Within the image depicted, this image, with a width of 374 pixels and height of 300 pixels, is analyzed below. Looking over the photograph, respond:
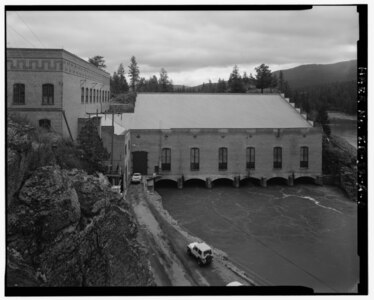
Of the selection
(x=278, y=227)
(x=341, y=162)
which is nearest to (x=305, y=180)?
(x=341, y=162)

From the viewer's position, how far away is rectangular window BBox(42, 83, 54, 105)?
51.5ft

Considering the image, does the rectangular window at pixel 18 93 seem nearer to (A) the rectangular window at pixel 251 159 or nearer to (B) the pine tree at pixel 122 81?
(A) the rectangular window at pixel 251 159

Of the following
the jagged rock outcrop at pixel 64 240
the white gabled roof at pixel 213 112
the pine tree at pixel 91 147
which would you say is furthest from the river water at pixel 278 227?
the pine tree at pixel 91 147

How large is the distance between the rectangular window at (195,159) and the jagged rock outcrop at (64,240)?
1550cm

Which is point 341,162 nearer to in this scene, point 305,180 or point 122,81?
point 305,180

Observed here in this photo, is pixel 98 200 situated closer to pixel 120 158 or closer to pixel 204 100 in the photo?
pixel 120 158

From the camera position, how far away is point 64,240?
29.2 feet

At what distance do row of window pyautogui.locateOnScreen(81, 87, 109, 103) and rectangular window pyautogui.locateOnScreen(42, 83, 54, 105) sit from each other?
4.27 m

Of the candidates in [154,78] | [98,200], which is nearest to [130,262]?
[98,200]

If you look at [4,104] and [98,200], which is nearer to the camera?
[4,104]

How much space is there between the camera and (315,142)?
2714 cm

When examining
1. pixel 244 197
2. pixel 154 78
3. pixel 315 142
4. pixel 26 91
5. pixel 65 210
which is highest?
pixel 154 78

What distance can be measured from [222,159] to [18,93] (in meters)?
14.8

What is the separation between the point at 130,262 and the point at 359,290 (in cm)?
541
